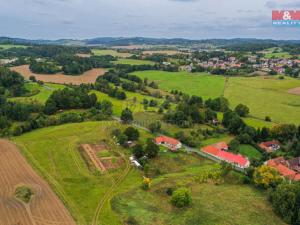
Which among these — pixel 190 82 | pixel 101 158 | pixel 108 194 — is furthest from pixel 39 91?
pixel 108 194

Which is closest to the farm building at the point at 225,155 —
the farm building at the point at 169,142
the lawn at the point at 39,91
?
the farm building at the point at 169,142

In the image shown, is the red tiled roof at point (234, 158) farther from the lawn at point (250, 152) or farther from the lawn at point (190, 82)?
the lawn at point (190, 82)

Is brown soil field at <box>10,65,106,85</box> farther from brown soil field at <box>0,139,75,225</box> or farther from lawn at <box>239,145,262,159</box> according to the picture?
lawn at <box>239,145,262,159</box>

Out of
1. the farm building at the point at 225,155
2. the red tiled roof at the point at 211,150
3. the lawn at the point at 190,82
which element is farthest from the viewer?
the lawn at the point at 190,82

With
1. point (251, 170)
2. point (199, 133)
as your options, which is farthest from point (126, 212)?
point (199, 133)

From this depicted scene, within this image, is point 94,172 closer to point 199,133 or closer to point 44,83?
point 199,133

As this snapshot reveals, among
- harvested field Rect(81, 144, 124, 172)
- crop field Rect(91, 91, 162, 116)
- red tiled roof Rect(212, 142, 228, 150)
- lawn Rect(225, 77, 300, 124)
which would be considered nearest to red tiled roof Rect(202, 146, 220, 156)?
red tiled roof Rect(212, 142, 228, 150)

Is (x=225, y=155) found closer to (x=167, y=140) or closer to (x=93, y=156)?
(x=167, y=140)
